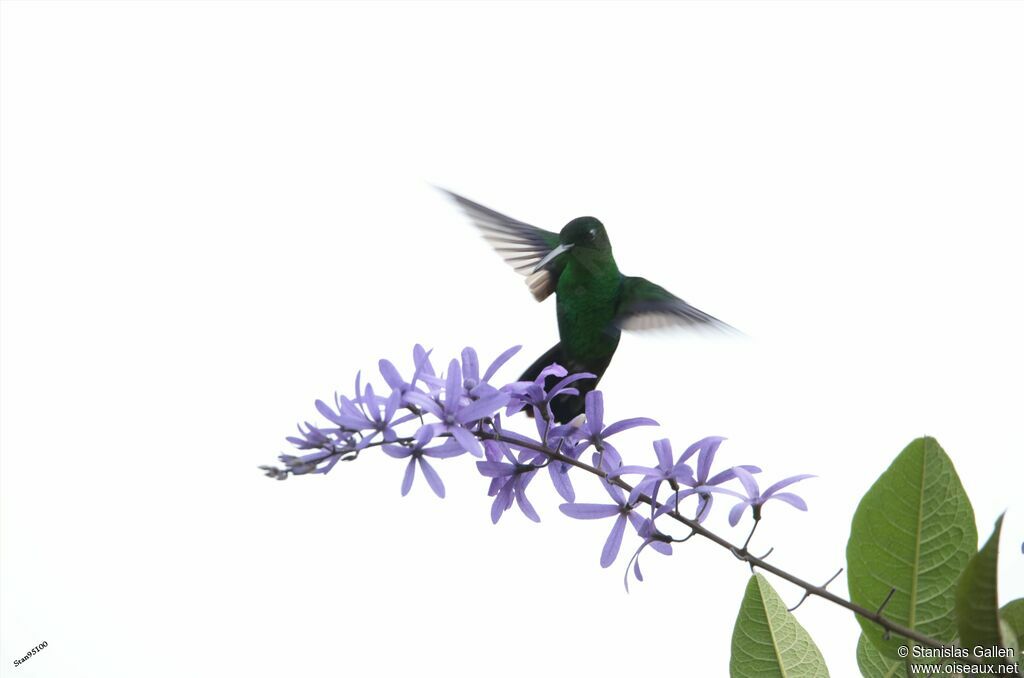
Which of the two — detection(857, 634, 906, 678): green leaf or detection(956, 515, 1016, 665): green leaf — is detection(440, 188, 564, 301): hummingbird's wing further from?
detection(956, 515, 1016, 665): green leaf

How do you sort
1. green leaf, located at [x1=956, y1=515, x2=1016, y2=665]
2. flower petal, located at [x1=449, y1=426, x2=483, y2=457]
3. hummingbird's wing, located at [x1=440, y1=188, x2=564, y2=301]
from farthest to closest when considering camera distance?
hummingbird's wing, located at [x1=440, y1=188, x2=564, y2=301]
flower petal, located at [x1=449, y1=426, x2=483, y2=457]
green leaf, located at [x1=956, y1=515, x2=1016, y2=665]

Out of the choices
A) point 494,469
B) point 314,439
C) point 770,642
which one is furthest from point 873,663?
point 314,439

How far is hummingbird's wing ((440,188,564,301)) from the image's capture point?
1.05 meters

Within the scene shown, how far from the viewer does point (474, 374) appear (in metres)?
0.62

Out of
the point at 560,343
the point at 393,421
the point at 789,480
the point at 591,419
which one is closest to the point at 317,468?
the point at 393,421

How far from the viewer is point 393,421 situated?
598 mm

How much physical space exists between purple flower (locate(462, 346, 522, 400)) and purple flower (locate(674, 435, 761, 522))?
0.13m

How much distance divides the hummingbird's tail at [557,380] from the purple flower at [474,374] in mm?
125

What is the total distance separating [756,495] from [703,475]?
4 centimetres

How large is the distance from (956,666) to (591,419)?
0.90 ft

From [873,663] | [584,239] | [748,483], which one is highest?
[584,239]

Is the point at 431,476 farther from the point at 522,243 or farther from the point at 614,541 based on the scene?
the point at 522,243

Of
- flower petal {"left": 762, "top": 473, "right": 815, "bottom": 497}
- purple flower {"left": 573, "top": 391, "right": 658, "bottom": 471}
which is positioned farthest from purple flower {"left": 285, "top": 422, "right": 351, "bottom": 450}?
flower petal {"left": 762, "top": 473, "right": 815, "bottom": 497}

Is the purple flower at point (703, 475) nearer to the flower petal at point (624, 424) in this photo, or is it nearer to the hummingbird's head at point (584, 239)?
the flower petal at point (624, 424)
